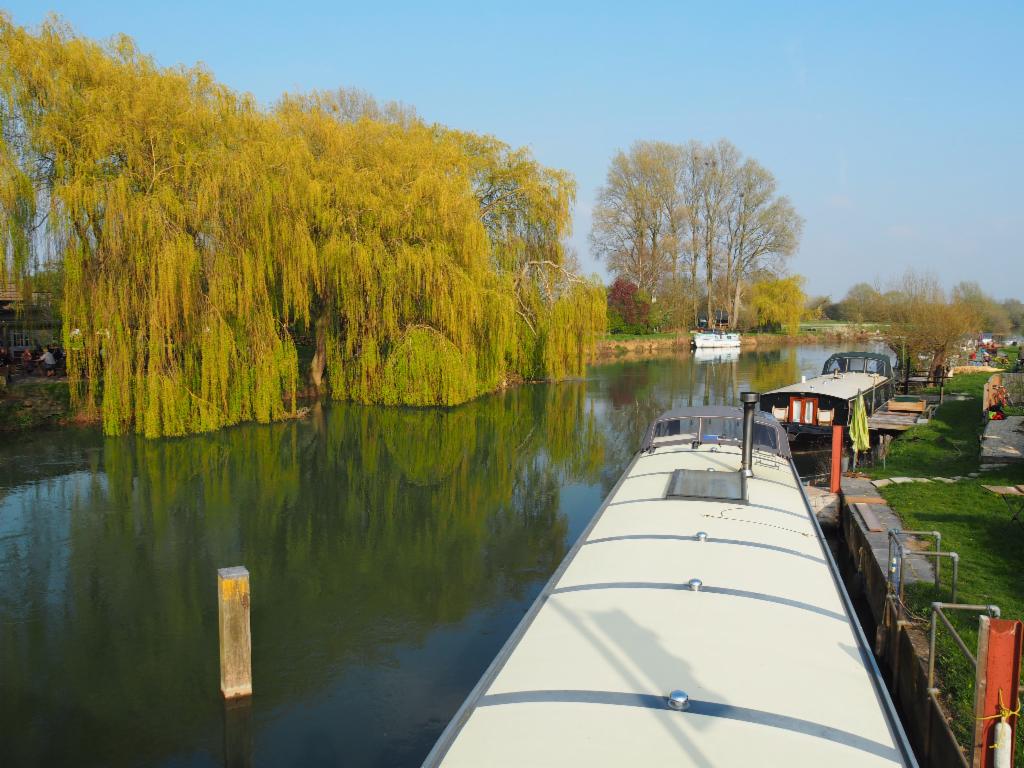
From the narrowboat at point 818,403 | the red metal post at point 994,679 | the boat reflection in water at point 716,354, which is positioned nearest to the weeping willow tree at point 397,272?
the narrowboat at point 818,403

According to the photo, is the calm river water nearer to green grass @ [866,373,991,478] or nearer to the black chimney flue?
the black chimney flue

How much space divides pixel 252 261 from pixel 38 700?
14.5 metres

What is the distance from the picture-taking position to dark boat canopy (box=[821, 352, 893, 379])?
27.5m

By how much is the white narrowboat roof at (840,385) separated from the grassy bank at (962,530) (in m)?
2.44

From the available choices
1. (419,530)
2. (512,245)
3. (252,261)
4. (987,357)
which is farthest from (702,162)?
(419,530)

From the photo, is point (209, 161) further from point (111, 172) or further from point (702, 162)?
point (702, 162)

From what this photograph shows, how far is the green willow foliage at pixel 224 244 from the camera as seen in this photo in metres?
18.6

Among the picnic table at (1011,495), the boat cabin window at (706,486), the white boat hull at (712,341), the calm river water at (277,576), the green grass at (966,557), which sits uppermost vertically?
the white boat hull at (712,341)

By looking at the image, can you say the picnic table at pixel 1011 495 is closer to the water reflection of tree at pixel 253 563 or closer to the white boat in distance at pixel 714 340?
the water reflection of tree at pixel 253 563

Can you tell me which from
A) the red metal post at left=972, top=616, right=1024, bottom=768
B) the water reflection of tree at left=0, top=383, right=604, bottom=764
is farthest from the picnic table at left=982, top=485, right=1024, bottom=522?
the red metal post at left=972, top=616, right=1024, bottom=768

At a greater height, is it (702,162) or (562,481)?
(702,162)

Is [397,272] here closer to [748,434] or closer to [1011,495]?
[748,434]

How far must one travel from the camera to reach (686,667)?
200 inches

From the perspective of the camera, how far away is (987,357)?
43656mm
